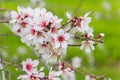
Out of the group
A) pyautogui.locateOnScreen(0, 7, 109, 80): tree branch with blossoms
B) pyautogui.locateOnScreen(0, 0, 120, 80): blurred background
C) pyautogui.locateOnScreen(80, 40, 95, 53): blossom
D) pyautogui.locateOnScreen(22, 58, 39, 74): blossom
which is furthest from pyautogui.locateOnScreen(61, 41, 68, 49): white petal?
pyautogui.locateOnScreen(0, 0, 120, 80): blurred background

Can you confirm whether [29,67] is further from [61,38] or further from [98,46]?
[98,46]

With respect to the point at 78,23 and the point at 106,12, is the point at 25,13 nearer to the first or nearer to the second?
the point at 78,23

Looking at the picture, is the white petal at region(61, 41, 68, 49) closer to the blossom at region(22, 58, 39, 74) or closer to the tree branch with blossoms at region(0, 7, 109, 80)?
the tree branch with blossoms at region(0, 7, 109, 80)

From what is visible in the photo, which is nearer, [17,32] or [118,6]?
[17,32]

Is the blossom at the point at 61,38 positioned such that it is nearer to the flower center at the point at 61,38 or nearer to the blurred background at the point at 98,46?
the flower center at the point at 61,38

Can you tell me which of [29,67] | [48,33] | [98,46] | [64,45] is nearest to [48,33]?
[48,33]

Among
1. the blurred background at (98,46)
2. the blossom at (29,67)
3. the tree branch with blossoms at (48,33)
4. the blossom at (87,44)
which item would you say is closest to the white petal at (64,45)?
the tree branch with blossoms at (48,33)

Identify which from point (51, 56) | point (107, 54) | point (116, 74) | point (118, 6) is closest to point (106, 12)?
point (118, 6)
